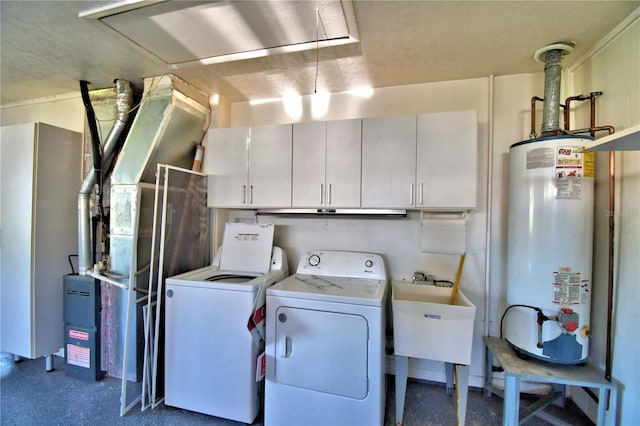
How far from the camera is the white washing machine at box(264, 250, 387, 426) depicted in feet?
5.44

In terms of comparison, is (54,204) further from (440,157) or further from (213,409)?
(440,157)

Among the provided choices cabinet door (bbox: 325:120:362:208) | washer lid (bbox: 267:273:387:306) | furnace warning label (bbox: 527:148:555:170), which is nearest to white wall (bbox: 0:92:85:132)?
cabinet door (bbox: 325:120:362:208)

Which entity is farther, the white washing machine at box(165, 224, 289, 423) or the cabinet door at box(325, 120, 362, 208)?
the cabinet door at box(325, 120, 362, 208)

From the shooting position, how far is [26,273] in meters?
2.37

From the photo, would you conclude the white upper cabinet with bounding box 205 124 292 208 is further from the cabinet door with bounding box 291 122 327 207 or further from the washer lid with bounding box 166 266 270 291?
the washer lid with bounding box 166 266 270 291

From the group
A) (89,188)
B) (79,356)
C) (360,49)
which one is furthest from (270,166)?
(79,356)

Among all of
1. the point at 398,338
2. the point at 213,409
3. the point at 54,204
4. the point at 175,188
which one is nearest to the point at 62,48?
the point at 175,188

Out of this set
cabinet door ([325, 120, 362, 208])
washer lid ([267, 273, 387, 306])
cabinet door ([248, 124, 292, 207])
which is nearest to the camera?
washer lid ([267, 273, 387, 306])

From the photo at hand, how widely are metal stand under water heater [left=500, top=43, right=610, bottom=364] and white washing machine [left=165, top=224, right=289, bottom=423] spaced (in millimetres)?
1801

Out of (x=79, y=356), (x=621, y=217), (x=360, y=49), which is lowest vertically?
(x=79, y=356)

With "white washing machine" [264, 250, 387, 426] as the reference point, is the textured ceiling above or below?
above

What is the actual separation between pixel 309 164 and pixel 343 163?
29cm

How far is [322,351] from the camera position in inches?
67.9

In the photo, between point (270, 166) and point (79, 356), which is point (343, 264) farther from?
point (79, 356)
